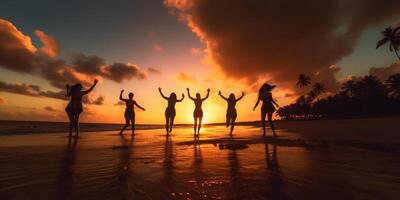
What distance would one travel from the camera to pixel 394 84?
184 ft

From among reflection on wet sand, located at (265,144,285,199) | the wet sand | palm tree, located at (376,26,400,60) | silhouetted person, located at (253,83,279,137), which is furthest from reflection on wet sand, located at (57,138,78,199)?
palm tree, located at (376,26,400,60)

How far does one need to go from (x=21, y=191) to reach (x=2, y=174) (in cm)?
141

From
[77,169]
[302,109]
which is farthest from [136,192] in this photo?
[302,109]

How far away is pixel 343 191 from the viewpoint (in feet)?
7.82

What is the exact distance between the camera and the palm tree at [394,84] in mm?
55344

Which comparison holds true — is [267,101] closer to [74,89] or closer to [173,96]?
[173,96]

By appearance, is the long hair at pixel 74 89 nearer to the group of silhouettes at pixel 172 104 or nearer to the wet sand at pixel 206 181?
the group of silhouettes at pixel 172 104

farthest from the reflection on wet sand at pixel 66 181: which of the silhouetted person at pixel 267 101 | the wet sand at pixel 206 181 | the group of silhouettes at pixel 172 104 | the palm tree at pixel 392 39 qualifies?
the palm tree at pixel 392 39

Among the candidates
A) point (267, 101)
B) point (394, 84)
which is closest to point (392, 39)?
point (394, 84)

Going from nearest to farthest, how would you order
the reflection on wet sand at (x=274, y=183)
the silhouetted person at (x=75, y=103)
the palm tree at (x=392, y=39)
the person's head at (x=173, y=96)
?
1. the reflection on wet sand at (x=274, y=183)
2. the silhouetted person at (x=75, y=103)
3. the person's head at (x=173, y=96)
4. the palm tree at (x=392, y=39)

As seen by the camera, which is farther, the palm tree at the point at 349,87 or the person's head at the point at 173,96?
the palm tree at the point at 349,87

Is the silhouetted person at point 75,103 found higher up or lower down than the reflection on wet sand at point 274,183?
higher up

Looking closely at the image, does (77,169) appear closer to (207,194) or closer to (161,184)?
(161,184)

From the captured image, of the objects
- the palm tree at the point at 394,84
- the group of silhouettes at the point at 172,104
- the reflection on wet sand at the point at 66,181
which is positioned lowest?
the reflection on wet sand at the point at 66,181
